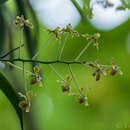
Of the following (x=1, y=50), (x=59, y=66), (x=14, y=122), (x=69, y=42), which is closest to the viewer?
(x=1, y=50)

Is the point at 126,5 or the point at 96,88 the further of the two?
the point at 96,88

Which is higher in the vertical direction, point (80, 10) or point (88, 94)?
point (80, 10)

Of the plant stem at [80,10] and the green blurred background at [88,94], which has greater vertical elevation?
the plant stem at [80,10]

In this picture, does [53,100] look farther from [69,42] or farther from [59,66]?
[69,42]

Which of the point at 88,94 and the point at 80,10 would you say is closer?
the point at 80,10

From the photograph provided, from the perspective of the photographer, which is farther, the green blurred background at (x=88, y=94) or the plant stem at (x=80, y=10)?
the green blurred background at (x=88, y=94)

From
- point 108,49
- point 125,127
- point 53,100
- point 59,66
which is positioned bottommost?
point 125,127

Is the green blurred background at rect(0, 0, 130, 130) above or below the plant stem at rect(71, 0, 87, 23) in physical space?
below

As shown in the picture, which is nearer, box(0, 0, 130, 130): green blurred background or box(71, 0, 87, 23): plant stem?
box(71, 0, 87, 23): plant stem

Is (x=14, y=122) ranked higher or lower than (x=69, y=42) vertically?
lower

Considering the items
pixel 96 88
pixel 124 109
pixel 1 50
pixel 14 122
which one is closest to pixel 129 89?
pixel 124 109

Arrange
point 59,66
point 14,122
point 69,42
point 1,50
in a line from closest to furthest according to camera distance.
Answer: point 1,50 < point 14,122 < point 59,66 < point 69,42
